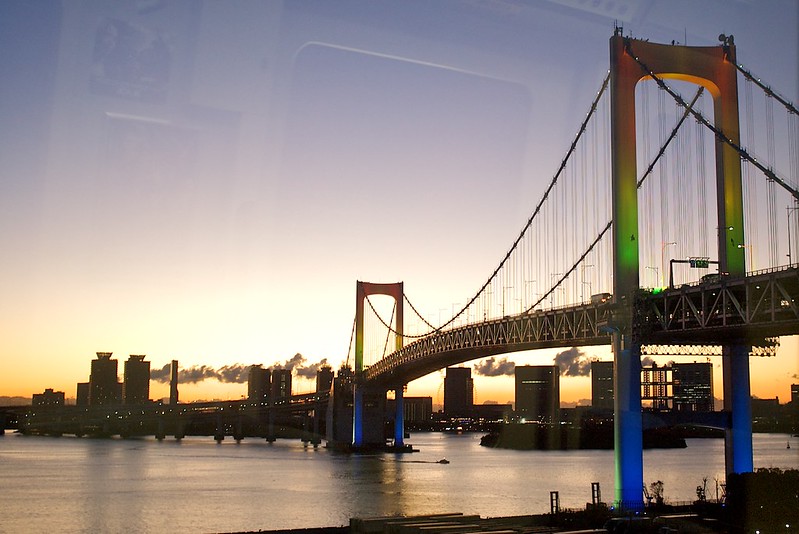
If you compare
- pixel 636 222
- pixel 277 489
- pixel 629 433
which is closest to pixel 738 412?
pixel 629 433

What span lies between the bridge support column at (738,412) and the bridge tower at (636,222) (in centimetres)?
3

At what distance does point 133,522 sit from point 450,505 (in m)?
15.3

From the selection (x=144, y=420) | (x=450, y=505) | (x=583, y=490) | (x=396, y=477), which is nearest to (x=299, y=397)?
(x=144, y=420)

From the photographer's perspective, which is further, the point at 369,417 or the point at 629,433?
the point at 369,417

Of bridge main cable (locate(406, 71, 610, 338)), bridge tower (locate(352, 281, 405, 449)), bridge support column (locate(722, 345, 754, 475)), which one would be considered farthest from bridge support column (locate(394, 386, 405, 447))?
bridge support column (locate(722, 345, 754, 475))

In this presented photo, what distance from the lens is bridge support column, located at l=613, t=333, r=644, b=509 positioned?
105 feet

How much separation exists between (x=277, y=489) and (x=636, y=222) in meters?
35.4

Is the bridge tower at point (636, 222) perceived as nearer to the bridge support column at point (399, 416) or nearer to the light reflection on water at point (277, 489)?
the light reflection on water at point (277, 489)

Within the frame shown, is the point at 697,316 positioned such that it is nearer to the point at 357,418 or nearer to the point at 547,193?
the point at 547,193

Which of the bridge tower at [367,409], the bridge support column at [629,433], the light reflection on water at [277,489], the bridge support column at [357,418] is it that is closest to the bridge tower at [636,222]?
the bridge support column at [629,433]

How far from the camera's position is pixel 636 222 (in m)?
33.0

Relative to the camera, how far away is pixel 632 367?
108 feet

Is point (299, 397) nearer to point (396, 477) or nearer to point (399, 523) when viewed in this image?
point (396, 477)

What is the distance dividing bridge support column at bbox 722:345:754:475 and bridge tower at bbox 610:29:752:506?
34 mm
